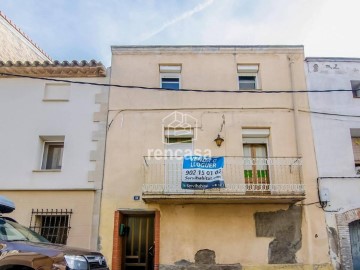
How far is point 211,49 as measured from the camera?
11.9 meters

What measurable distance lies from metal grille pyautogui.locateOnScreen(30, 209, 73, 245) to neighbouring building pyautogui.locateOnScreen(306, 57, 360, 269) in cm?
744

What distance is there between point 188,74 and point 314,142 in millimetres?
4552

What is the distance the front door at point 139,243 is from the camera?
34.3ft

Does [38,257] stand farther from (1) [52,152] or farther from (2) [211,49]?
(2) [211,49]

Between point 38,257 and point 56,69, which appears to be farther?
point 56,69

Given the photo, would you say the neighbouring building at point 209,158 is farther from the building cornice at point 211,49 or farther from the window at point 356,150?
the window at point 356,150

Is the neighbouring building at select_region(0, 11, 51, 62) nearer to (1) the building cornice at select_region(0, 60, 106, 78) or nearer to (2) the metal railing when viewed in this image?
(1) the building cornice at select_region(0, 60, 106, 78)

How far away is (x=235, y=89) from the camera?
11531 millimetres

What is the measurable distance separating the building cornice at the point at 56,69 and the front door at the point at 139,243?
16.0 feet

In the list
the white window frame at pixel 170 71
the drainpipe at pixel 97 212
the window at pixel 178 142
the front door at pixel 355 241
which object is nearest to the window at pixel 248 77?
the white window frame at pixel 170 71

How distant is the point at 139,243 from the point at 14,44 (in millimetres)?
9759

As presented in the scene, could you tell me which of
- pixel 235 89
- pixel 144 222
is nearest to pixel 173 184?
pixel 144 222

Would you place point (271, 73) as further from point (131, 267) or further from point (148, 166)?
point (131, 267)

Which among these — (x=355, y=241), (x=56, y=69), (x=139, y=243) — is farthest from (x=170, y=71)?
(x=355, y=241)
